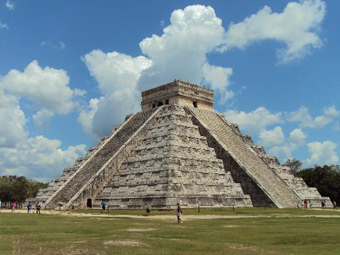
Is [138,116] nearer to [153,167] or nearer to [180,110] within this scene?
[180,110]

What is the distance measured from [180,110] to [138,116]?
6.56 m

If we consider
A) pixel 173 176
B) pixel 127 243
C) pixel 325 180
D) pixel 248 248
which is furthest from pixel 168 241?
pixel 325 180

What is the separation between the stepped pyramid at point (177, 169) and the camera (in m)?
33.0

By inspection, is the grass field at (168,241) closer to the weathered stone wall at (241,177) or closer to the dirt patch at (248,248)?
the dirt patch at (248,248)

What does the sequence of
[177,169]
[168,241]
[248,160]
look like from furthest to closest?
[248,160] < [177,169] < [168,241]

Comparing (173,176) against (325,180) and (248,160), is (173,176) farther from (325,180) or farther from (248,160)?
(325,180)

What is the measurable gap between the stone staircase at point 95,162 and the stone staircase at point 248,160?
7030 mm

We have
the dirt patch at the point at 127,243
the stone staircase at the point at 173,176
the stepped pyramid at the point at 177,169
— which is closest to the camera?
the dirt patch at the point at 127,243

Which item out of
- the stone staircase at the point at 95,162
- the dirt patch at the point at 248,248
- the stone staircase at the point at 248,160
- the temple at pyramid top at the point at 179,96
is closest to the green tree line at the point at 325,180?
the stone staircase at the point at 248,160

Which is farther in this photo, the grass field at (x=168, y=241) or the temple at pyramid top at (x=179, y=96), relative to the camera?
the temple at pyramid top at (x=179, y=96)

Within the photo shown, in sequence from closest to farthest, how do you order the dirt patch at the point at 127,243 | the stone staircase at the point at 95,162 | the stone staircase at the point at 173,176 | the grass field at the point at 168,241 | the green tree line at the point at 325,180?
the grass field at the point at 168,241, the dirt patch at the point at 127,243, the stone staircase at the point at 173,176, the stone staircase at the point at 95,162, the green tree line at the point at 325,180

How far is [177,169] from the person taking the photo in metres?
33.5

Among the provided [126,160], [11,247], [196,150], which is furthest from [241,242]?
[126,160]

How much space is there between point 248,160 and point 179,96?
37.8 ft
